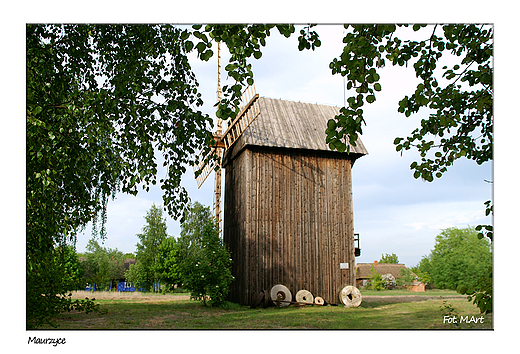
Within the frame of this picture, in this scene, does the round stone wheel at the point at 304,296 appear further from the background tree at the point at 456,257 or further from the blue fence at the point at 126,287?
the blue fence at the point at 126,287

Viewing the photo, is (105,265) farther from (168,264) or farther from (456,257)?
(456,257)

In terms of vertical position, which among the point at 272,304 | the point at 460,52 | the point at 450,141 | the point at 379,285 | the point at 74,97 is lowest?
the point at 379,285

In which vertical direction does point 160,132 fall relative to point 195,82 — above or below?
below

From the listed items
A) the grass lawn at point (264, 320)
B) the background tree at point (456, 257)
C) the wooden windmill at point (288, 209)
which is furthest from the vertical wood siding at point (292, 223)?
the background tree at point (456, 257)

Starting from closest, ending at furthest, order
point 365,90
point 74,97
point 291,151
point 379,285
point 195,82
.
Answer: point 365,90 < point 74,97 < point 195,82 < point 291,151 < point 379,285

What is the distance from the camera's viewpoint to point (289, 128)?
1305cm

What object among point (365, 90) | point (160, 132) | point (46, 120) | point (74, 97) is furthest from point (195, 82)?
point (365, 90)

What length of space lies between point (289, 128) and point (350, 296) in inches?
231

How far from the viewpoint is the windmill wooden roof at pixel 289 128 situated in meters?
12.4

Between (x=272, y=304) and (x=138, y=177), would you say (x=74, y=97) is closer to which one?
(x=138, y=177)

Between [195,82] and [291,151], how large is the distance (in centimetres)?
697

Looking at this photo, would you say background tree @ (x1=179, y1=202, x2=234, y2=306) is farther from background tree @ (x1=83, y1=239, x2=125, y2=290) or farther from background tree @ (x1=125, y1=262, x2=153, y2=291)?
background tree @ (x1=125, y1=262, x2=153, y2=291)

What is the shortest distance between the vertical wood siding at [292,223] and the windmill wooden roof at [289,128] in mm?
326

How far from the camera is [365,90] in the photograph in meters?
3.21
